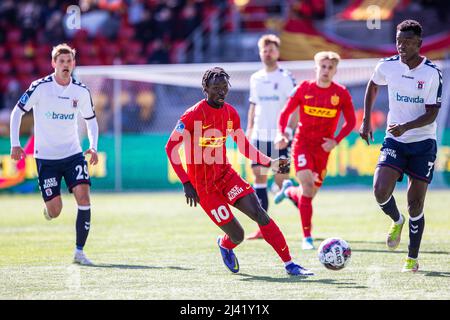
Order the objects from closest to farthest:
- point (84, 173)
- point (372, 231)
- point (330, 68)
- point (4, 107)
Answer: point (84, 173), point (330, 68), point (372, 231), point (4, 107)

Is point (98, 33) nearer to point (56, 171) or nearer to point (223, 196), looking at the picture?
point (56, 171)

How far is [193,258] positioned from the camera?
10430 millimetres

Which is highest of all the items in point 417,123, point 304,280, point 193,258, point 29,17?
point 29,17

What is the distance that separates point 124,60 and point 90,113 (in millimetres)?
16772

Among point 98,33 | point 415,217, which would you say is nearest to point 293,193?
point 415,217

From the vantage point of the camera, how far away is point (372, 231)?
1322cm

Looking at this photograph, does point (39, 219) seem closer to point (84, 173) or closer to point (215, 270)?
point (84, 173)

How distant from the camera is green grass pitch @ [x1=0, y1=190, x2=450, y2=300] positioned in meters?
7.87

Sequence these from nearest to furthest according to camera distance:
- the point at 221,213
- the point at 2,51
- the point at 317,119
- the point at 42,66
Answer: the point at 221,213 < the point at 317,119 < the point at 42,66 < the point at 2,51

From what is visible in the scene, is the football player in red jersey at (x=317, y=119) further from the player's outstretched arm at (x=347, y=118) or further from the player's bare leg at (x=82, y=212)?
the player's bare leg at (x=82, y=212)

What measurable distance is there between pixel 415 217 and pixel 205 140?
2244mm

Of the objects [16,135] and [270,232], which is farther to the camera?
[16,135]

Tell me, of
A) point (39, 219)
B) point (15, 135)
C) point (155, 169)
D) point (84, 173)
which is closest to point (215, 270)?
point (84, 173)
